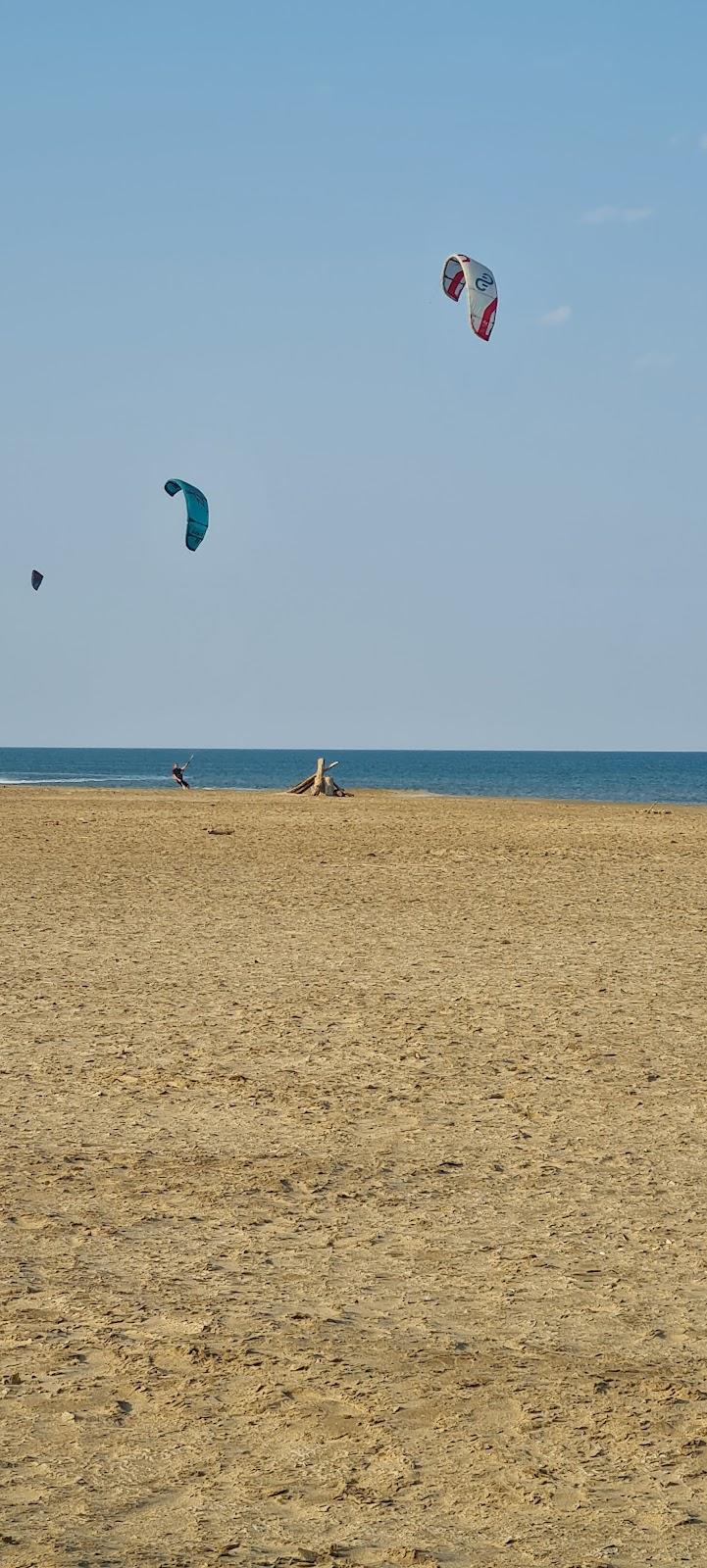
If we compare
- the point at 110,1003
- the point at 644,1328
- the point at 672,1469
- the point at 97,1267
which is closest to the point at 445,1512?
the point at 672,1469

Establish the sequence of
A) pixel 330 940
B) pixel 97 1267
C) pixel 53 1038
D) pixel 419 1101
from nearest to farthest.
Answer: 1. pixel 97 1267
2. pixel 419 1101
3. pixel 53 1038
4. pixel 330 940

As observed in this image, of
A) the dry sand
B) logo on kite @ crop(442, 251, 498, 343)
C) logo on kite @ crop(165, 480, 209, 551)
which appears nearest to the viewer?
the dry sand

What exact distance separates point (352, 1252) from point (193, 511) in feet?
96.2

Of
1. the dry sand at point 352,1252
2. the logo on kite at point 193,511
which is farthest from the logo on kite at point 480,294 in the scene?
the dry sand at point 352,1252

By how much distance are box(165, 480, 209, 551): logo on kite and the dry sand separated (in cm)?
2177

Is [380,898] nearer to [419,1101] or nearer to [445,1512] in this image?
[419,1101]

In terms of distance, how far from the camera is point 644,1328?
462 centimetres

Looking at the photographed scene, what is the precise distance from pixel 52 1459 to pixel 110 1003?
19.0ft

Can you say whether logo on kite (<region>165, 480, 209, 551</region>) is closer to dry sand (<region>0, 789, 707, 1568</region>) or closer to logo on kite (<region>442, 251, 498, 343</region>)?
logo on kite (<region>442, 251, 498, 343</region>)

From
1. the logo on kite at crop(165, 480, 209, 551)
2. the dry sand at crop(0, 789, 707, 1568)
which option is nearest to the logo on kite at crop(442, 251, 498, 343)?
the logo on kite at crop(165, 480, 209, 551)

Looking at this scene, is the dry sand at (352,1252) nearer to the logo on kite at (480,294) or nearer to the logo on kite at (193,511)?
the logo on kite at (480,294)

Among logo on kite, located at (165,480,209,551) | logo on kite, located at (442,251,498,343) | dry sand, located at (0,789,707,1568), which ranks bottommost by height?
dry sand, located at (0,789,707,1568)

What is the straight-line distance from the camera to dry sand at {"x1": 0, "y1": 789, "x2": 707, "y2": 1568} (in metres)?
3.60

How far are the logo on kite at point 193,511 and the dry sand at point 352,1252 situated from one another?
21.8 meters
